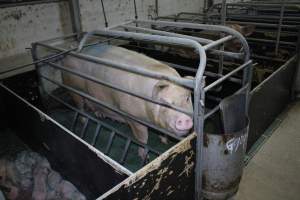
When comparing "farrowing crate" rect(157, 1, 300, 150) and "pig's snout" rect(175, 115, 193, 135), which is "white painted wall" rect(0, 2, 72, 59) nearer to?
"farrowing crate" rect(157, 1, 300, 150)

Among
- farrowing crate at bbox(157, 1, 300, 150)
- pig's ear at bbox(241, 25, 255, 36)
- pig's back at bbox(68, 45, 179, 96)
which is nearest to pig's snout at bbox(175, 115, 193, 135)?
pig's back at bbox(68, 45, 179, 96)

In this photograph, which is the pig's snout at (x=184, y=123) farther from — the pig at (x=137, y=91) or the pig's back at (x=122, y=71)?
the pig's back at (x=122, y=71)

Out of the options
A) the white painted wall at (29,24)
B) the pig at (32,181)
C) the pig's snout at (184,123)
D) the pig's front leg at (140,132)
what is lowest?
the pig at (32,181)

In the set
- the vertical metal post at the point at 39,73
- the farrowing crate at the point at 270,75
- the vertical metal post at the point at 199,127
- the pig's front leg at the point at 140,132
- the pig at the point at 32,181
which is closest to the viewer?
the vertical metal post at the point at 199,127

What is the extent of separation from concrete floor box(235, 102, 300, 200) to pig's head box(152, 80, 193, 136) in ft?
2.79

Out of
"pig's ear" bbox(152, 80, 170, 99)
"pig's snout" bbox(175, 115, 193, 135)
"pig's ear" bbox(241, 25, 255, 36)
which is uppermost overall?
"pig's ear" bbox(241, 25, 255, 36)

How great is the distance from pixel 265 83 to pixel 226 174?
1082 millimetres

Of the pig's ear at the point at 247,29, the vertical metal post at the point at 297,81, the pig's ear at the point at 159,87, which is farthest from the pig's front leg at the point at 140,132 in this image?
the pig's ear at the point at 247,29

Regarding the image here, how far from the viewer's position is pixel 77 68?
9.36 feet

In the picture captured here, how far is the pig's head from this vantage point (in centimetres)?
198

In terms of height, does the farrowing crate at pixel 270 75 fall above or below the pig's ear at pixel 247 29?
below

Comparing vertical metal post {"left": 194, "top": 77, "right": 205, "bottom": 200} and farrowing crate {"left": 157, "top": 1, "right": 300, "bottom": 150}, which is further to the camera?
farrowing crate {"left": 157, "top": 1, "right": 300, "bottom": 150}

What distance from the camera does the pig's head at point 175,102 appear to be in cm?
198

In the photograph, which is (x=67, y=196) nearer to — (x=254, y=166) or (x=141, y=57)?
(x=141, y=57)
